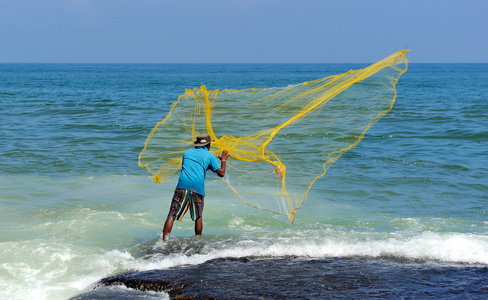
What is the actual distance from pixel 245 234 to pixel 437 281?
293 cm

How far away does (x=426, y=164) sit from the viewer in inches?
501

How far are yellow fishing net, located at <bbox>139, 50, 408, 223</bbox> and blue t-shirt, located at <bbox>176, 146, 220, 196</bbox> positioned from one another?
1.34ft

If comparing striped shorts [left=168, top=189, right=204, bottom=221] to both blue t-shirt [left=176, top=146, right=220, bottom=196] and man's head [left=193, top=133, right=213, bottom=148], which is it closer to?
blue t-shirt [left=176, top=146, right=220, bottom=196]

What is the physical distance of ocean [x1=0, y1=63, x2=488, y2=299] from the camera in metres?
5.07

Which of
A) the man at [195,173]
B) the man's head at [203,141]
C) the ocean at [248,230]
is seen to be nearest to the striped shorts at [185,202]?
the man at [195,173]

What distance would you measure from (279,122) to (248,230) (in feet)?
5.67

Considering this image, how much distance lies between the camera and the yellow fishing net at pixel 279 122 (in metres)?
6.75

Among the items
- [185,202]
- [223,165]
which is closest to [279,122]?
[223,165]

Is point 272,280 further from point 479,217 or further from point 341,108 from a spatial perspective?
point 479,217

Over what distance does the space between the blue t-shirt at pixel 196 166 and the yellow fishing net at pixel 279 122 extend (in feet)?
1.34

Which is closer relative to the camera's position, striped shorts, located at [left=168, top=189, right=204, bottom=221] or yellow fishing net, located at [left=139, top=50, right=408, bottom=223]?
striped shorts, located at [left=168, top=189, right=204, bottom=221]

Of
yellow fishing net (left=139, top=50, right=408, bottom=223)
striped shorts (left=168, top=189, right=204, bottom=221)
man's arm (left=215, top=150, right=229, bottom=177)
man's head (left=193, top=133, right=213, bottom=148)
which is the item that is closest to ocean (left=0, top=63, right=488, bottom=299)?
striped shorts (left=168, top=189, right=204, bottom=221)

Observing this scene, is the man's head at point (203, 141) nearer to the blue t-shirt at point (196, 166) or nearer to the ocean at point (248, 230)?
the blue t-shirt at point (196, 166)

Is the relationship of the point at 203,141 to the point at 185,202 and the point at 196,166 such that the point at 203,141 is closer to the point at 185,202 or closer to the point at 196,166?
the point at 196,166
